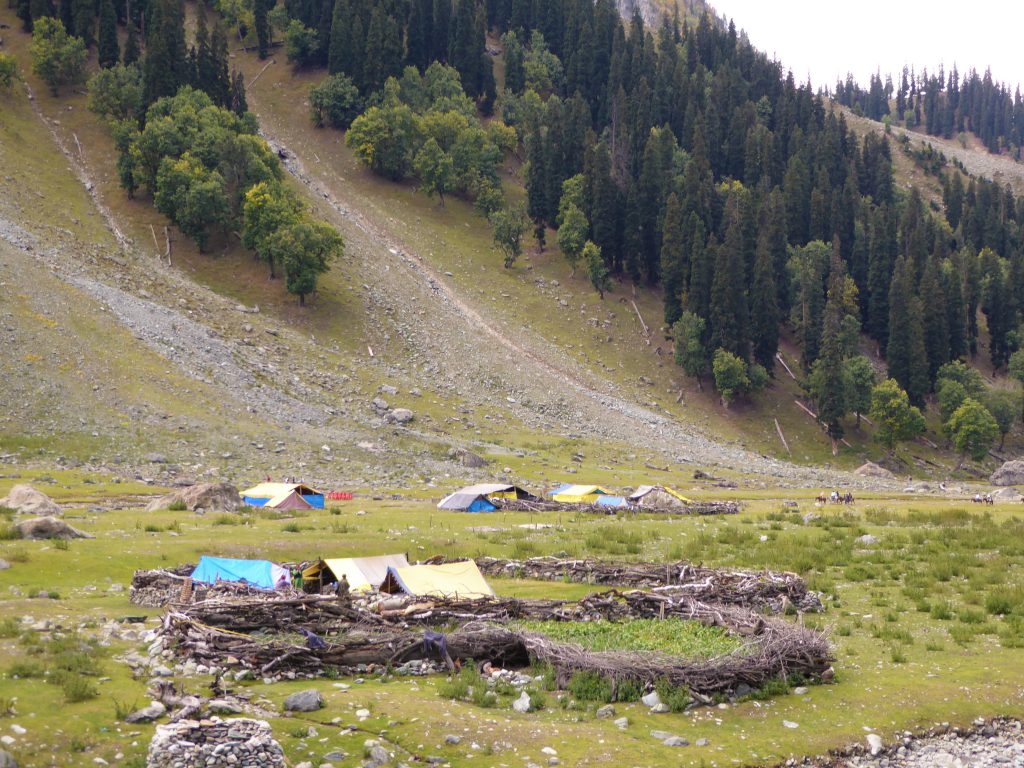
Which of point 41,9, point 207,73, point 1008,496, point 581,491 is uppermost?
point 41,9

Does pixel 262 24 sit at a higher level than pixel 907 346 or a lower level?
higher

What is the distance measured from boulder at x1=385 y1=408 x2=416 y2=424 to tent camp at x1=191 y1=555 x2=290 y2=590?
43.1 m

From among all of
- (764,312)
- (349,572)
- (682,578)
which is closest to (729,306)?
(764,312)

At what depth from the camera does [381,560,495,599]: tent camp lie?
2656 cm

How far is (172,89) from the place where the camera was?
345 ft

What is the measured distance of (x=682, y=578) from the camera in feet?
90.0

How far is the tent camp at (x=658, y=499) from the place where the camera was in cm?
5084

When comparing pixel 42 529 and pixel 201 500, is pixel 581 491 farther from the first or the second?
pixel 42 529

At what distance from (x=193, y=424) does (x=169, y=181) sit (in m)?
40.8

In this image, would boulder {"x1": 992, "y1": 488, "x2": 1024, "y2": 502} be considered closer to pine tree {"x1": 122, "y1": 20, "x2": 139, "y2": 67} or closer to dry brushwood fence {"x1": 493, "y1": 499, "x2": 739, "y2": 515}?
dry brushwood fence {"x1": 493, "y1": 499, "x2": 739, "y2": 515}

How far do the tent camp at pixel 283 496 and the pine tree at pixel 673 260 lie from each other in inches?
2469

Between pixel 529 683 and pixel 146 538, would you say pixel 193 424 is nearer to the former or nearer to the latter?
pixel 146 538

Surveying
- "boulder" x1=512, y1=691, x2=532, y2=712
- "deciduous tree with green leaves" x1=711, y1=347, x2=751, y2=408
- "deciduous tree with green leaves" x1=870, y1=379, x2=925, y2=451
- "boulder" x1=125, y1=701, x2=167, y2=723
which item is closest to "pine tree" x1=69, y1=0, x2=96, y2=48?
"deciduous tree with green leaves" x1=711, y1=347, x2=751, y2=408

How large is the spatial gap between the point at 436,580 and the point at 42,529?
43.3 feet
